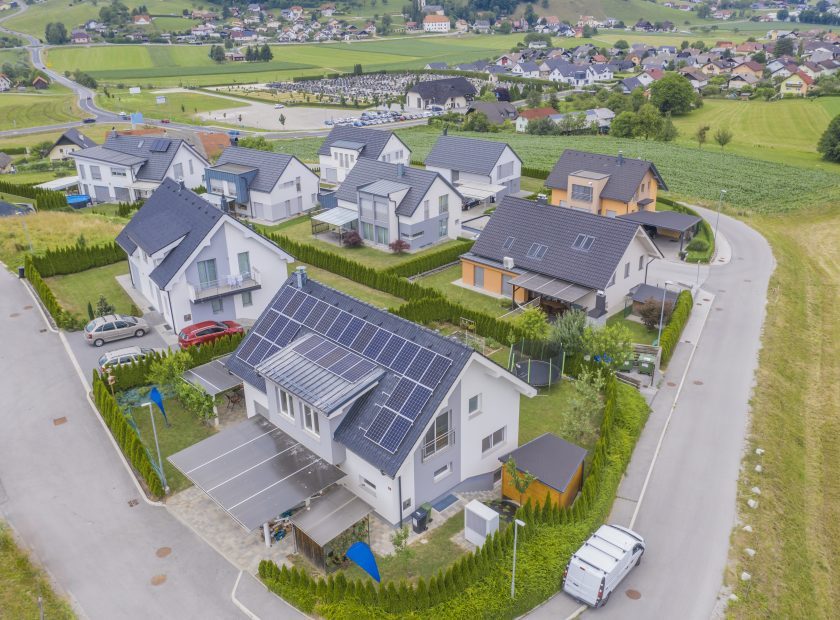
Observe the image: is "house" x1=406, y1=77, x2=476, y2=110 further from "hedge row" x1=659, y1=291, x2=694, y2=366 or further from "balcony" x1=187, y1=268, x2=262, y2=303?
"balcony" x1=187, y1=268, x2=262, y2=303

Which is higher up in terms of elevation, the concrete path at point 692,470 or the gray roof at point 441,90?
the gray roof at point 441,90

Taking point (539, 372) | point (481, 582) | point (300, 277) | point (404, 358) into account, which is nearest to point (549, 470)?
point (481, 582)

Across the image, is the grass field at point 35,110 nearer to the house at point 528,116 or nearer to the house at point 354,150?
the house at point 354,150

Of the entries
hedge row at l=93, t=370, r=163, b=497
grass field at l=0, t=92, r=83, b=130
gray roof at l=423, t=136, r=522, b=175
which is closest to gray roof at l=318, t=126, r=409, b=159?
gray roof at l=423, t=136, r=522, b=175

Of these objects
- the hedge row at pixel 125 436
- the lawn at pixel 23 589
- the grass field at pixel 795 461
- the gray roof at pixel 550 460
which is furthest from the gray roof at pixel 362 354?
the grass field at pixel 795 461

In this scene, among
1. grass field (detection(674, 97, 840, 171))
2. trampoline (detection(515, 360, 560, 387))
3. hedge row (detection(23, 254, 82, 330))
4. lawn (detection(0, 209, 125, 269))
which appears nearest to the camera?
trampoline (detection(515, 360, 560, 387))

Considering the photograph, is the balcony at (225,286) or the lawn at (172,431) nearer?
the lawn at (172,431)

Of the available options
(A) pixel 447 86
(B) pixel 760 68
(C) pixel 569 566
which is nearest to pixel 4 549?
(C) pixel 569 566
